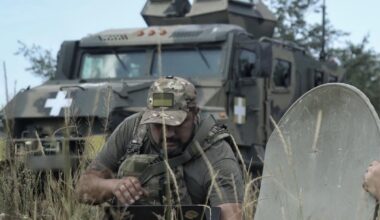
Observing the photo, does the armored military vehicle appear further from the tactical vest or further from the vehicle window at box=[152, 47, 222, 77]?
the tactical vest

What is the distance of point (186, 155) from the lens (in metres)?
3.12

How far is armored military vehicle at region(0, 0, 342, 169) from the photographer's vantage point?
22.0ft

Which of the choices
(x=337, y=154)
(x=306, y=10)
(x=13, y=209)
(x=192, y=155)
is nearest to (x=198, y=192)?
(x=192, y=155)

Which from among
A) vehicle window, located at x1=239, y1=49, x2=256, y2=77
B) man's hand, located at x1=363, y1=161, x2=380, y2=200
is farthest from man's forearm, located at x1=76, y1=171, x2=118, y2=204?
vehicle window, located at x1=239, y1=49, x2=256, y2=77

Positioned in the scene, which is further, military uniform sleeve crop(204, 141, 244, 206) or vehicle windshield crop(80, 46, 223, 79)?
vehicle windshield crop(80, 46, 223, 79)

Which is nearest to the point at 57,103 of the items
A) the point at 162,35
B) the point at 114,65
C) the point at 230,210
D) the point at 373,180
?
the point at 114,65

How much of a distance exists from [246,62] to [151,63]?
3.07 ft

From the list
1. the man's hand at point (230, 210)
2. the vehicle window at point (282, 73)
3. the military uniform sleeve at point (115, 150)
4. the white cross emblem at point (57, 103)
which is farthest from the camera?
the vehicle window at point (282, 73)

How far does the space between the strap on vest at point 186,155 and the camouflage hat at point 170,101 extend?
99mm

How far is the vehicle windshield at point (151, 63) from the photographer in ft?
24.0

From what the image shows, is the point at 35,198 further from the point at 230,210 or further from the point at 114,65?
the point at 114,65

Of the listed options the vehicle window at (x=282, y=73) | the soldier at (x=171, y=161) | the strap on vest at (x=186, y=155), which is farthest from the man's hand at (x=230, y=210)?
the vehicle window at (x=282, y=73)

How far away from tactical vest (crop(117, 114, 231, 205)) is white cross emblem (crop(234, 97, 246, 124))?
3.87 metres

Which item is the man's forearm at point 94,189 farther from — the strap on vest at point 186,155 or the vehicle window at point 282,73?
the vehicle window at point 282,73
